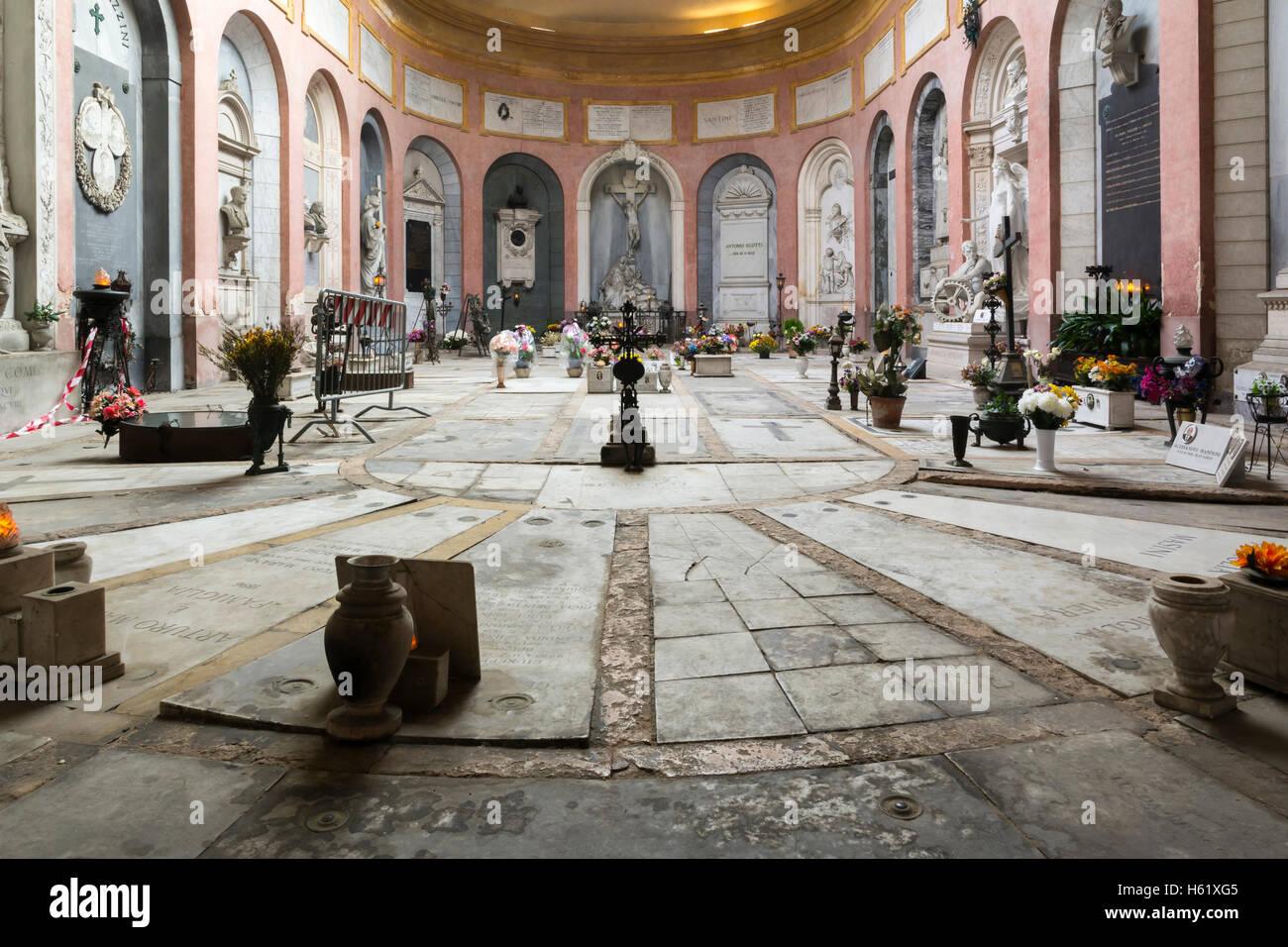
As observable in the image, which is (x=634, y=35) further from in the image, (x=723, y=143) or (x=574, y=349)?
(x=574, y=349)

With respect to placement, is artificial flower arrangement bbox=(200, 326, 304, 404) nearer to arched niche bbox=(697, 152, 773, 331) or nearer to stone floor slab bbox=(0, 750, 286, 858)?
stone floor slab bbox=(0, 750, 286, 858)

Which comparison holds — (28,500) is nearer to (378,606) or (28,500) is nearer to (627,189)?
(378,606)

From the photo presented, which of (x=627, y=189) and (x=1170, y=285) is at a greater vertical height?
(x=627, y=189)

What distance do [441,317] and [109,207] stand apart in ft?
43.2

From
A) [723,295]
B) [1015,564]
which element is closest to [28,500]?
[1015,564]

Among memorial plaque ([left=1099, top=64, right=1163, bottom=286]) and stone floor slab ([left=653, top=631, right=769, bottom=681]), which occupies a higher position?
memorial plaque ([left=1099, top=64, right=1163, bottom=286])

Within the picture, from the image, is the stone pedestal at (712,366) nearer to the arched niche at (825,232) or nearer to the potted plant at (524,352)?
the potted plant at (524,352)

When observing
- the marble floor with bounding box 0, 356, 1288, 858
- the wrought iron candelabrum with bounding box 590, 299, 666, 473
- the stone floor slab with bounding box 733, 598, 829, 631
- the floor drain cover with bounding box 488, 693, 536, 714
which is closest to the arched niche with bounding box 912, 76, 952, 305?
the wrought iron candelabrum with bounding box 590, 299, 666, 473

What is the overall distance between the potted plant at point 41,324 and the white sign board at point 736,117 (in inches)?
847

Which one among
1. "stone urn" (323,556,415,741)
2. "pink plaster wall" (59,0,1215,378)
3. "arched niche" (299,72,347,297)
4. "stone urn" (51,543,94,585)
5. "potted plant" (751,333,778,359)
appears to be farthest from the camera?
"potted plant" (751,333,778,359)

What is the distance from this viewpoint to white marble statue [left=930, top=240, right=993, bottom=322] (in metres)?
17.0

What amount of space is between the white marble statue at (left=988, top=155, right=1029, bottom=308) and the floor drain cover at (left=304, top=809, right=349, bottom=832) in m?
16.0
